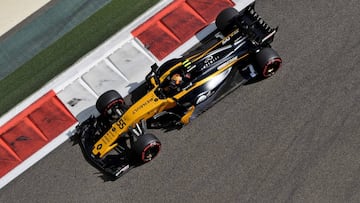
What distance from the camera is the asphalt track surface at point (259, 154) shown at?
11.5 metres

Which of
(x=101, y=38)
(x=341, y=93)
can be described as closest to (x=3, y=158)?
(x=101, y=38)

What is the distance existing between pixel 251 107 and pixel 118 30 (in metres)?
3.97

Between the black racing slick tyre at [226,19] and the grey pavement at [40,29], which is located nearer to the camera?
the black racing slick tyre at [226,19]

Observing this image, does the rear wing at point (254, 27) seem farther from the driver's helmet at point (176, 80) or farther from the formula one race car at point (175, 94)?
the driver's helmet at point (176, 80)

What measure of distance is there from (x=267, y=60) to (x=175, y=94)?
2.23 m

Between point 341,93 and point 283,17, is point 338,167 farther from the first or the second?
point 283,17

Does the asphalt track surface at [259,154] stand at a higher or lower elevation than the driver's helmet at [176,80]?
lower

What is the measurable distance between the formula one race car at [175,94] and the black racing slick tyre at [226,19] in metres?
0.02

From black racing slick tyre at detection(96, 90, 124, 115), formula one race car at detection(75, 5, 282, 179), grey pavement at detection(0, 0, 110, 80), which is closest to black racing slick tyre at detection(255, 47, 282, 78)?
formula one race car at detection(75, 5, 282, 179)

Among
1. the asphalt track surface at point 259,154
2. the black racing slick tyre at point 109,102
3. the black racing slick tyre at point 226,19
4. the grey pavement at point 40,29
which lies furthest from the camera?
the grey pavement at point 40,29

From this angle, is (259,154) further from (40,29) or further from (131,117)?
(40,29)

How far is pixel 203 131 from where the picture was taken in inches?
479

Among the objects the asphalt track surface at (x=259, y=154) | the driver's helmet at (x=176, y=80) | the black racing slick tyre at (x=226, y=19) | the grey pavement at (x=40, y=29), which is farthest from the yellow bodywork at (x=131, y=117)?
the grey pavement at (x=40, y=29)

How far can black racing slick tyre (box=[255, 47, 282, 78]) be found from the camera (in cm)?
1204
